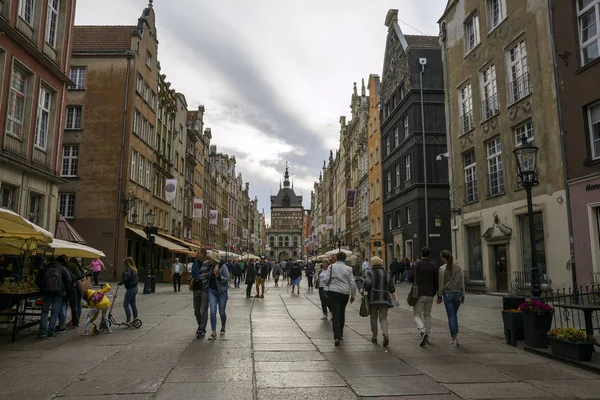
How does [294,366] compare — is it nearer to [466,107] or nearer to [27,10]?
[27,10]

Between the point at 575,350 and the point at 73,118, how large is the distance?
32.5m

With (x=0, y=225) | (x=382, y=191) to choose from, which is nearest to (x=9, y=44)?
(x=0, y=225)

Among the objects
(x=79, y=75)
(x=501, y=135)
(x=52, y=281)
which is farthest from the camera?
(x=79, y=75)

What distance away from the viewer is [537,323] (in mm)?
8375

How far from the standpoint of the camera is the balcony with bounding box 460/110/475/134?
22.7 m

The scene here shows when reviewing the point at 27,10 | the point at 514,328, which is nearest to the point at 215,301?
the point at 514,328

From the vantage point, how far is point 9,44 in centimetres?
1628

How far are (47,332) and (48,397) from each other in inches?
206

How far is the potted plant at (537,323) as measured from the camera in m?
8.30

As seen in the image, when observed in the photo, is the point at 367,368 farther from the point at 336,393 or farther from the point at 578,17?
the point at 578,17

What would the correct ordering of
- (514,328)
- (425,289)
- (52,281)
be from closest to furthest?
(514,328), (425,289), (52,281)

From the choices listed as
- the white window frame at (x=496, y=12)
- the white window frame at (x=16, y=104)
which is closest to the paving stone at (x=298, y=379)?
the white window frame at (x=16, y=104)

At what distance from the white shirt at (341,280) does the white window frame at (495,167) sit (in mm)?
13058

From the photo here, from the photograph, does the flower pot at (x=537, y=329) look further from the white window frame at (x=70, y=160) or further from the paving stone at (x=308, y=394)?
the white window frame at (x=70, y=160)
